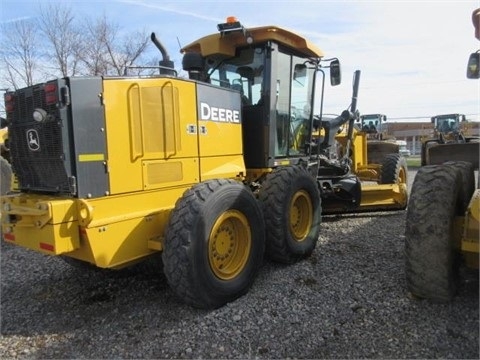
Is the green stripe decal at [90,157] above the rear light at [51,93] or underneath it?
underneath

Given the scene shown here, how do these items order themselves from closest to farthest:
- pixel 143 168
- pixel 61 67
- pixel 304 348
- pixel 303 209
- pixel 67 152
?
pixel 304 348
pixel 67 152
pixel 143 168
pixel 303 209
pixel 61 67

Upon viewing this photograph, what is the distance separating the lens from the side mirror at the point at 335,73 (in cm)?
590

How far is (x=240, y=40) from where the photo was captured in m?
4.98

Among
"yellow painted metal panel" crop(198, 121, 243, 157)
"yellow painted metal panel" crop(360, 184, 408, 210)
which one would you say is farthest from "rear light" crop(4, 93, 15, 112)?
"yellow painted metal panel" crop(360, 184, 408, 210)

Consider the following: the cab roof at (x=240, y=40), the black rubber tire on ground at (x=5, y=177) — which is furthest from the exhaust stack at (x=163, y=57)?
the black rubber tire on ground at (x=5, y=177)

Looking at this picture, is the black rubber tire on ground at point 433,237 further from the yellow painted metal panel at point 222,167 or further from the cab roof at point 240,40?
the cab roof at point 240,40

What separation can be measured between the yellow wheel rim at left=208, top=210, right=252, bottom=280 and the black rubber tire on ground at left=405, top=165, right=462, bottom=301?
1.48m

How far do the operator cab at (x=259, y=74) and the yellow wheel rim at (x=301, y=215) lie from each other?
54cm

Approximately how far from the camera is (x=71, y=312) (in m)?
3.88

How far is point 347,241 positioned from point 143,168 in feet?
10.3

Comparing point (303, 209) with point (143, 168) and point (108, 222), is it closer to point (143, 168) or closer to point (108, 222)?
point (143, 168)

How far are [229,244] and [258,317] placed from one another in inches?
31.4

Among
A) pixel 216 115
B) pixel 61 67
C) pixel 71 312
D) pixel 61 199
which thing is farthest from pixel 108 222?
pixel 61 67

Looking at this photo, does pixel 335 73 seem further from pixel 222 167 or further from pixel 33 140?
pixel 33 140
